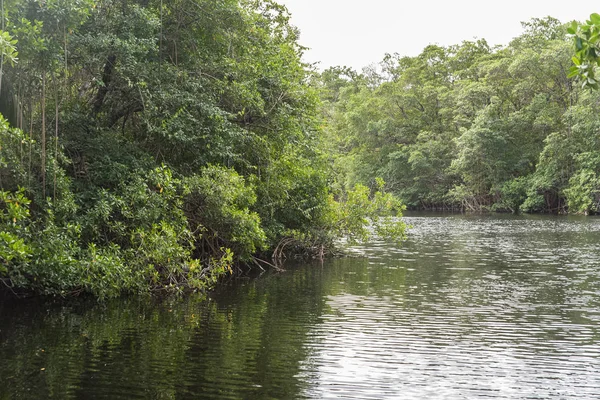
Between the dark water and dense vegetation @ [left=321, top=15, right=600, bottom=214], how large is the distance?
2947 centimetres

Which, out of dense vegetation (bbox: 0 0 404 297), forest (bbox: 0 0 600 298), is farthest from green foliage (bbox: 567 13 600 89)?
dense vegetation (bbox: 0 0 404 297)

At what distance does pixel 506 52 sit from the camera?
60.9 metres

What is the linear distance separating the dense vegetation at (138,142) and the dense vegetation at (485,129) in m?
25.9

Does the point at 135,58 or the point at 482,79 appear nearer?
the point at 135,58

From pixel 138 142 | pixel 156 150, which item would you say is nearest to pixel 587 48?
pixel 156 150

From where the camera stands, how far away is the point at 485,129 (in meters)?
54.3

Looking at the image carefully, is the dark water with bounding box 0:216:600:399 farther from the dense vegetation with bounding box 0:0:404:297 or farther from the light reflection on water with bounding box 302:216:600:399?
the dense vegetation with bounding box 0:0:404:297

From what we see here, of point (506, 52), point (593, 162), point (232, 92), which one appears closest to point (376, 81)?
point (506, 52)

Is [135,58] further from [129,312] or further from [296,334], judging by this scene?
[296,334]

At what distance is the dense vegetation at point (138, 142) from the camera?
12.1 metres

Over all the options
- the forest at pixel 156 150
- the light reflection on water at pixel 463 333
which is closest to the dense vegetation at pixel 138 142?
the forest at pixel 156 150

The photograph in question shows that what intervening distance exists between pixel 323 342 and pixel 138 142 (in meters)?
9.09

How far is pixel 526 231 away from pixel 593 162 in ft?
57.4

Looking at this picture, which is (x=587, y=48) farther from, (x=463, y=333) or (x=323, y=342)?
(x=463, y=333)
